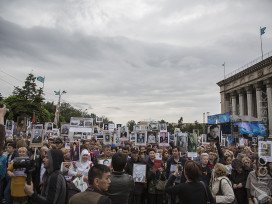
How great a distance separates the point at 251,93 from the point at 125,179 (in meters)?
54.6

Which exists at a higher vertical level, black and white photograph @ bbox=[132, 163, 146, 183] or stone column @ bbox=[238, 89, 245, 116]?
stone column @ bbox=[238, 89, 245, 116]

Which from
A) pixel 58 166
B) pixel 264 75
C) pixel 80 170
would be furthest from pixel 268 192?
pixel 264 75

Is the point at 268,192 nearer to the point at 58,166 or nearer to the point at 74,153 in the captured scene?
the point at 58,166

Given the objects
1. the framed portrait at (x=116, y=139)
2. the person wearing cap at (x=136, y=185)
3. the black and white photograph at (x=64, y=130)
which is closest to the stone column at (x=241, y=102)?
the framed portrait at (x=116, y=139)

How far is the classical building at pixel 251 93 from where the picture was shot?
47.3 meters

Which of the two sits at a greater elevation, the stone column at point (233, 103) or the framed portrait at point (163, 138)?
the stone column at point (233, 103)

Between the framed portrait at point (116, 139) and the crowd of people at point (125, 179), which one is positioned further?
the framed portrait at point (116, 139)

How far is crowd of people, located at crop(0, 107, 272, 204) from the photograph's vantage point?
375cm

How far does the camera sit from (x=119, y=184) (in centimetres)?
508

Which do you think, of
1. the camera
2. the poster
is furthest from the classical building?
the camera

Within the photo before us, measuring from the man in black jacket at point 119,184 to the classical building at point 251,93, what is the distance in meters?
43.2

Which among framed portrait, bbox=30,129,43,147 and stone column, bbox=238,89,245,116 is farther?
stone column, bbox=238,89,245,116

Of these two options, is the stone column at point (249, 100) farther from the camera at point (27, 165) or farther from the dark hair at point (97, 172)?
the camera at point (27, 165)

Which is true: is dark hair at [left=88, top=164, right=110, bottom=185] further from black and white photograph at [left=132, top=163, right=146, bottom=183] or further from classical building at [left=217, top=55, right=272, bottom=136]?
classical building at [left=217, top=55, right=272, bottom=136]
